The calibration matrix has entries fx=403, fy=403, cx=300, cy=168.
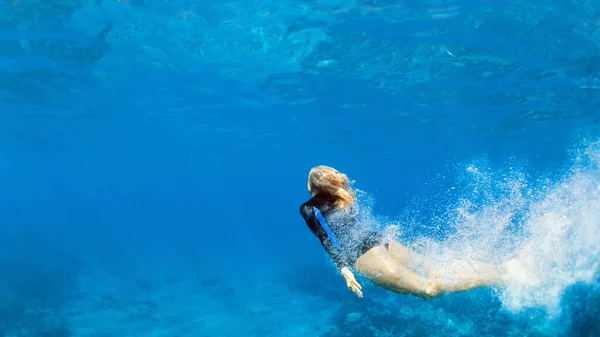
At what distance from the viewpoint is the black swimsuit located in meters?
5.23

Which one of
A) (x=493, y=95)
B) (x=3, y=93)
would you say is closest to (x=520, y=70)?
(x=493, y=95)

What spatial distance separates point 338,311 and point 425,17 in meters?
12.0

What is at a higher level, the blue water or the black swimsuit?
the blue water

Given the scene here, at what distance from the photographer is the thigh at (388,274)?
17.5 ft

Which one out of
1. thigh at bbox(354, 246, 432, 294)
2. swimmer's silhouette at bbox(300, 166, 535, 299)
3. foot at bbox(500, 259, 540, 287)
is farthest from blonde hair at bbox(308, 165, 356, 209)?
foot at bbox(500, 259, 540, 287)

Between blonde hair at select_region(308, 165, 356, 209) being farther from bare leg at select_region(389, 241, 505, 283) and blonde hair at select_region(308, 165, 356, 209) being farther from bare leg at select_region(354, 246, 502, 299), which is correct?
bare leg at select_region(389, 241, 505, 283)

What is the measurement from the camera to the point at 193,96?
24859mm

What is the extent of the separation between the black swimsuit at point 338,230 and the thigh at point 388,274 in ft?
0.35

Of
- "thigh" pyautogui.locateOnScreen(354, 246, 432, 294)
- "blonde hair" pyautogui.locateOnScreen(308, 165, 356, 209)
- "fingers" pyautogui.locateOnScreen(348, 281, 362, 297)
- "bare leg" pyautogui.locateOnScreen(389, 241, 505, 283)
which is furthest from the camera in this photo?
"bare leg" pyautogui.locateOnScreen(389, 241, 505, 283)

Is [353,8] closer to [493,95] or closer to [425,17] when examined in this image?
[425,17]

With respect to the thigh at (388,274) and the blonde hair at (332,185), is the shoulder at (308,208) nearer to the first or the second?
the blonde hair at (332,185)

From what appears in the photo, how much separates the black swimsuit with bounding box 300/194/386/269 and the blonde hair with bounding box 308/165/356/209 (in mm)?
95

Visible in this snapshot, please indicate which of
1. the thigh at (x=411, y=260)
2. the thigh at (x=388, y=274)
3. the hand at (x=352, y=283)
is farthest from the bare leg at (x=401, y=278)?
the hand at (x=352, y=283)

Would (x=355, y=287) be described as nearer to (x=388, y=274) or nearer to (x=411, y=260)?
(x=388, y=274)
